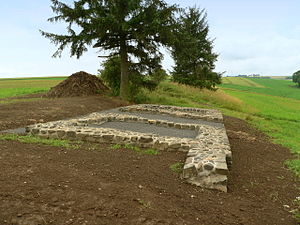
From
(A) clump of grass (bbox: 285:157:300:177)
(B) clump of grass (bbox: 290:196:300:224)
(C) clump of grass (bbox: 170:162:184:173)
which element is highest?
(C) clump of grass (bbox: 170:162:184:173)

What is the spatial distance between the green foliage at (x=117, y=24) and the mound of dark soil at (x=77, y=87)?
3.06m

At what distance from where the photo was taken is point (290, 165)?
6918mm

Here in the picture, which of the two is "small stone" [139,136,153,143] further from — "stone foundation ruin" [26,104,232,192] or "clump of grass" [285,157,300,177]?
"clump of grass" [285,157,300,177]

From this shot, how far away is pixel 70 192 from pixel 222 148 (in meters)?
4.04

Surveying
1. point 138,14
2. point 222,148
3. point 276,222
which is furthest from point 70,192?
point 138,14

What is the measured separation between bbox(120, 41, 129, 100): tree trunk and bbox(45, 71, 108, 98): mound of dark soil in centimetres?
282

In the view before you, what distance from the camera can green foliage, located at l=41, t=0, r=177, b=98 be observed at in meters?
14.4

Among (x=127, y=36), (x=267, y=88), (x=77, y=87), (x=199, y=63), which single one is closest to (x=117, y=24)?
(x=127, y=36)

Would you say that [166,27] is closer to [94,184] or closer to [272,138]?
[272,138]

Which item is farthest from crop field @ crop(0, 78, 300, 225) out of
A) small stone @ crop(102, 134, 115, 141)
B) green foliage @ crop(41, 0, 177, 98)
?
green foliage @ crop(41, 0, 177, 98)

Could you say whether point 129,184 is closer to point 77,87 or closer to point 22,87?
point 77,87

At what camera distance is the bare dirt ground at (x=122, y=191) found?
11.2 feet

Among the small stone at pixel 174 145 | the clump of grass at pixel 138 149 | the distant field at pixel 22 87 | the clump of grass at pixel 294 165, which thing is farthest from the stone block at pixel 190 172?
the distant field at pixel 22 87

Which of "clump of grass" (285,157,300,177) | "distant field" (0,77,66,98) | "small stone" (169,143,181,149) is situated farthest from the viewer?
"distant field" (0,77,66,98)
